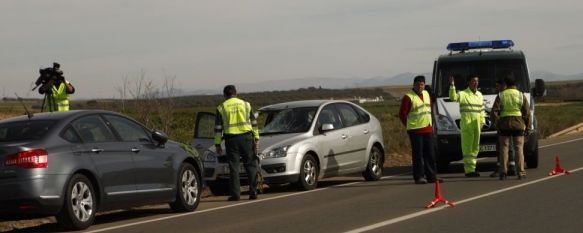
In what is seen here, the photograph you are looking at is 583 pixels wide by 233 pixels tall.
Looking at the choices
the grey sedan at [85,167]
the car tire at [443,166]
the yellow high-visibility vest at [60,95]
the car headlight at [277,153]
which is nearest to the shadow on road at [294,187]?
the car tire at [443,166]

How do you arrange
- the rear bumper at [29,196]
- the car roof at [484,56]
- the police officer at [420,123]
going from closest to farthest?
the rear bumper at [29,196] → the police officer at [420,123] → the car roof at [484,56]

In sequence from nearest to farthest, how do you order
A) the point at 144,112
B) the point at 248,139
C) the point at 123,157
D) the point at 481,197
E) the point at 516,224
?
the point at 516,224, the point at 123,157, the point at 481,197, the point at 248,139, the point at 144,112

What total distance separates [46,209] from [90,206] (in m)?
0.77

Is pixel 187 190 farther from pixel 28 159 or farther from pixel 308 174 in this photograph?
pixel 28 159

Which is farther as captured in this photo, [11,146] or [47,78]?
[47,78]

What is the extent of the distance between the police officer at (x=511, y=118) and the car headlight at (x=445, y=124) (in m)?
1.71

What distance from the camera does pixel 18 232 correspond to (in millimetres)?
12508

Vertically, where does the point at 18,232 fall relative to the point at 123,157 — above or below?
below

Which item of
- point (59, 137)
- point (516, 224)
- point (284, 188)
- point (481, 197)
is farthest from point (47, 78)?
point (516, 224)

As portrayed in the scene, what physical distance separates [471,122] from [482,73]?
2.29 meters

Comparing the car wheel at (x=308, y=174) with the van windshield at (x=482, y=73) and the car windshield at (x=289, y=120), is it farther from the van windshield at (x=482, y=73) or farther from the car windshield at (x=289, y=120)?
the van windshield at (x=482, y=73)

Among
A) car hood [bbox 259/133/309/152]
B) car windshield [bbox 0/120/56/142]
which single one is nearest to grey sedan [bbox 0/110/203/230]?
car windshield [bbox 0/120/56/142]

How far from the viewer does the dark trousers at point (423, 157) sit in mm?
17125

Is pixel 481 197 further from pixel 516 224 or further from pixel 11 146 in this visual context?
pixel 11 146
